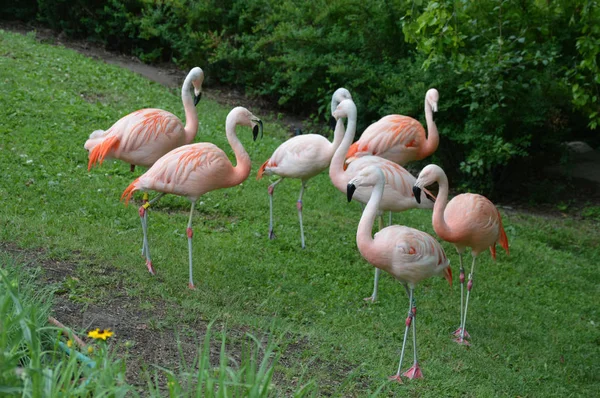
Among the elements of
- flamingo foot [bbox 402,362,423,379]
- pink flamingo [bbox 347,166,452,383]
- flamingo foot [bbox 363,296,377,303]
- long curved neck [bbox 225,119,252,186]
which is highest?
long curved neck [bbox 225,119,252,186]

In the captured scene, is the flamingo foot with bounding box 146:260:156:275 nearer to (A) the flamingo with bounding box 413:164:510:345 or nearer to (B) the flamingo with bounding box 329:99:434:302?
(B) the flamingo with bounding box 329:99:434:302

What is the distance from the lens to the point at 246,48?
1355 centimetres

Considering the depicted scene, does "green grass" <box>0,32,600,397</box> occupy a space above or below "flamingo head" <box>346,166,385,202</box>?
below

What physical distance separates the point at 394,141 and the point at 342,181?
142 cm

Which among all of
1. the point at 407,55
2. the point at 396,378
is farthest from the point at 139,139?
the point at 407,55

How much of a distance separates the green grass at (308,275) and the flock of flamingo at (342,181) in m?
0.24

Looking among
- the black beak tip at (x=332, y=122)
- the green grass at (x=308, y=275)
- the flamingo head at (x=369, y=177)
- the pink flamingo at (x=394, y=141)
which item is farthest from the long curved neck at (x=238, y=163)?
the black beak tip at (x=332, y=122)

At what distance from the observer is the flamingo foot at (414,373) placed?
4.84 meters

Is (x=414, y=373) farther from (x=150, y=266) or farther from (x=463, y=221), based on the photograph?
(x=150, y=266)

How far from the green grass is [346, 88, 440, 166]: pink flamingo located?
0.96 m

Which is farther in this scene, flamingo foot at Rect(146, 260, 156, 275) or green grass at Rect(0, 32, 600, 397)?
flamingo foot at Rect(146, 260, 156, 275)

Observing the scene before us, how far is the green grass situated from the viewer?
198 inches

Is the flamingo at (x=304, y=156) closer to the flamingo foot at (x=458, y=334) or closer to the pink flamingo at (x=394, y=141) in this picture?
the pink flamingo at (x=394, y=141)

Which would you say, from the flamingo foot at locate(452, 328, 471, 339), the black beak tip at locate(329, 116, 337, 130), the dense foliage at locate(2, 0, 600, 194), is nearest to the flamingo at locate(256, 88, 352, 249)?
the dense foliage at locate(2, 0, 600, 194)
